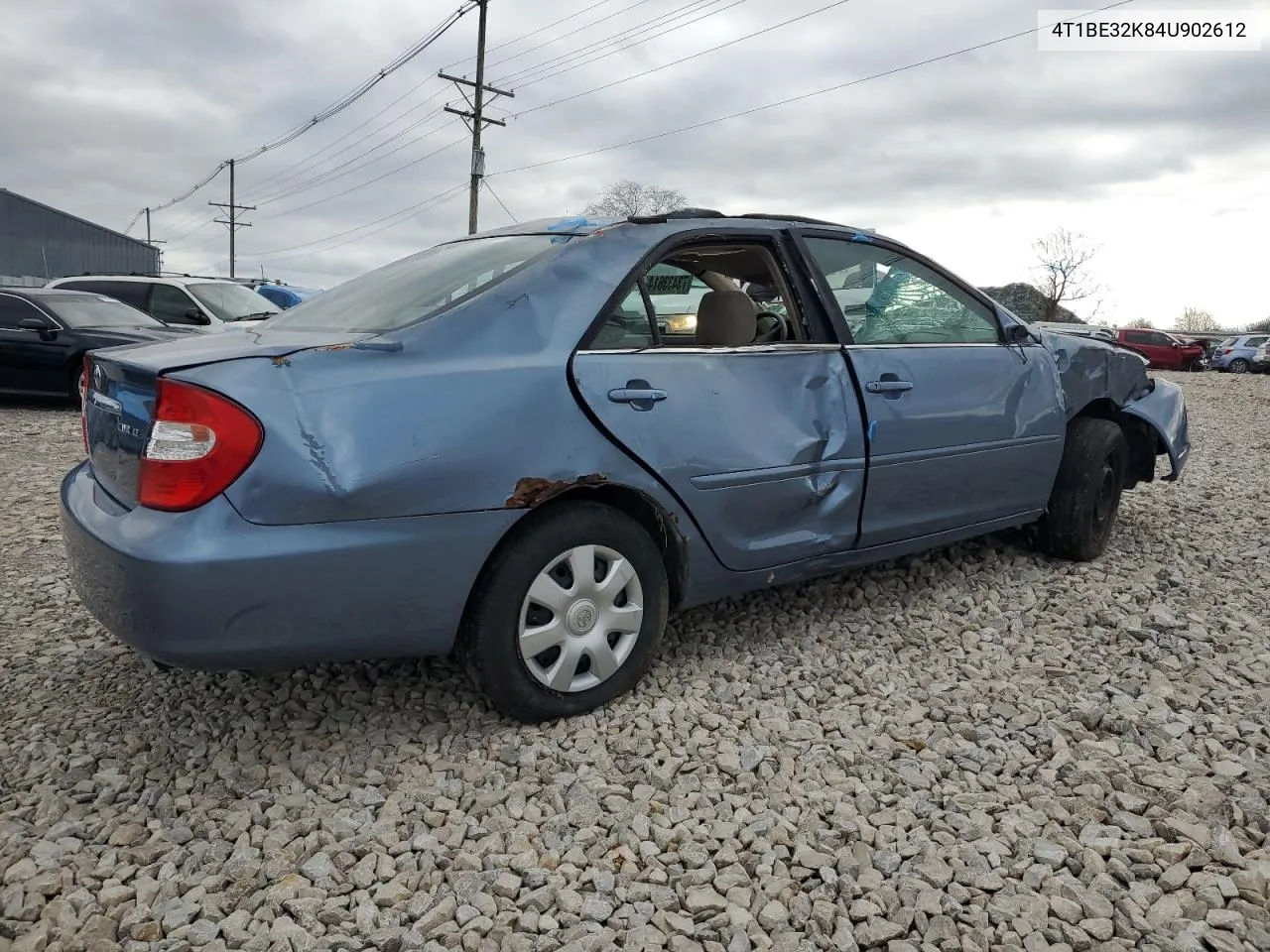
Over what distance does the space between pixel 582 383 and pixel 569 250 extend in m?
0.46

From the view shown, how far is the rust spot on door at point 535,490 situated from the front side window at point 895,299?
134 centimetres

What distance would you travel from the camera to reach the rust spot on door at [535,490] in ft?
7.89

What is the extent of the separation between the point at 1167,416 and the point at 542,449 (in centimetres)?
365

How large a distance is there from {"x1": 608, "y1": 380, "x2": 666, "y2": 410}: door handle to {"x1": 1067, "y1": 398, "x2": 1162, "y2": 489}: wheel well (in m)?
2.80

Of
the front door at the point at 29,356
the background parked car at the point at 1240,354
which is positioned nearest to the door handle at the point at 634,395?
the front door at the point at 29,356

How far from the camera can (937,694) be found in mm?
2963

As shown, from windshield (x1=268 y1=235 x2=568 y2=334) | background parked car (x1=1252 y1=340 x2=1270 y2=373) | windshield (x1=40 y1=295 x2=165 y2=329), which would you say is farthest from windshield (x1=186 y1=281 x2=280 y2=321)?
background parked car (x1=1252 y1=340 x2=1270 y2=373)

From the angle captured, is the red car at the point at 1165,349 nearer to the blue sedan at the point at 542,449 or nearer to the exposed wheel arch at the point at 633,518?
the blue sedan at the point at 542,449

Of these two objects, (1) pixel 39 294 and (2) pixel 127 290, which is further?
(2) pixel 127 290

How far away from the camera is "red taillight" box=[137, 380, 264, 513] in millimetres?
2105

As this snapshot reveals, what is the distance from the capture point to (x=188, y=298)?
11336mm

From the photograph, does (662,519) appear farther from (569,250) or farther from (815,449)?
(569,250)

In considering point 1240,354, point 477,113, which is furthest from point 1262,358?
point 477,113

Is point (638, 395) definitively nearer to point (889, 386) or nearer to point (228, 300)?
point (889, 386)
